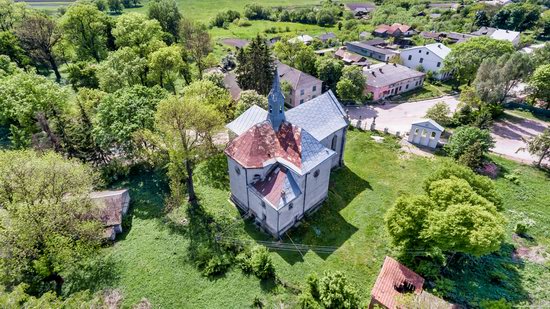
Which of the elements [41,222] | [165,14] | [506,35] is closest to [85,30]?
[165,14]

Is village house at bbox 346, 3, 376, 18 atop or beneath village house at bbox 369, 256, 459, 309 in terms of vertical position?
atop

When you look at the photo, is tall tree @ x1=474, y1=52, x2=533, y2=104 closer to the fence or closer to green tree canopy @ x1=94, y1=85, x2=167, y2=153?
the fence

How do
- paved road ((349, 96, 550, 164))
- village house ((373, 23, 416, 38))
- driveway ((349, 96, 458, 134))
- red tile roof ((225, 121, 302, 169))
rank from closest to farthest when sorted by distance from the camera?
red tile roof ((225, 121, 302, 169))
paved road ((349, 96, 550, 164))
driveway ((349, 96, 458, 134))
village house ((373, 23, 416, 38))

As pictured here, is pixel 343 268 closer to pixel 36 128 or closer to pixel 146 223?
pixel 146 223

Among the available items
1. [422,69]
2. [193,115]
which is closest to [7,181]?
[193,115]

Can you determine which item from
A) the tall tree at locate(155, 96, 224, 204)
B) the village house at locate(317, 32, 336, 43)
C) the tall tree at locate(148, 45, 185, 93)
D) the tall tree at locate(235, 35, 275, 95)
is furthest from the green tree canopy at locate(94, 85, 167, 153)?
the village house at locate(317, 32, 336, 43)

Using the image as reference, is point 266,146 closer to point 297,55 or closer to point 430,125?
point 430,125

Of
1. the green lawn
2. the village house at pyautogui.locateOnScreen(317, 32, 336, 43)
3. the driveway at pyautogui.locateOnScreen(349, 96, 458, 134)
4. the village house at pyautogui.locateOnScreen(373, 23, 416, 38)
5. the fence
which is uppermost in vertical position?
the village house at pyautogui.locateOnScreen(373, 23, 416, 38)

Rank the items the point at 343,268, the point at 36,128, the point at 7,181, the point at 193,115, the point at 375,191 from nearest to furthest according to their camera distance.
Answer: the point at 7,181 → the point at 343,268 → the point at 193,115 → the point at 375,191 → the point at 36,128
